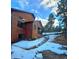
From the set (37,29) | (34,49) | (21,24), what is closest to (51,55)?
(34,49)

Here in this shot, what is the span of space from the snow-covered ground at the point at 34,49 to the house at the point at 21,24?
0.08m

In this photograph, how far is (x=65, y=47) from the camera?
2174mm

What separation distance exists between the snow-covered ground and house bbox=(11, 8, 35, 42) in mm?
80

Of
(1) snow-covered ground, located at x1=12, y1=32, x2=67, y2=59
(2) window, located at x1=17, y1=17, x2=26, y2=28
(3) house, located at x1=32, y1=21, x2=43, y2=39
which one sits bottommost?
(1) snow-covered ground, located at x1=12, y1=32, x2=67, y2=59

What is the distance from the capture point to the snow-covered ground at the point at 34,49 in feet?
6.79

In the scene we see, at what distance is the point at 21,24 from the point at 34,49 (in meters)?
0.32

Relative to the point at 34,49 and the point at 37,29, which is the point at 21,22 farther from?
the point at 34,49

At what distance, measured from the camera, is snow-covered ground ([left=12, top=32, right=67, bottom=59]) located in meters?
Result: 2.07

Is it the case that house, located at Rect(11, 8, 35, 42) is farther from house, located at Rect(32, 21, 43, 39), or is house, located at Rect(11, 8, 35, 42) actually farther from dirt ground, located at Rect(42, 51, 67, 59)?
dirt ground, located at Rect(42, 51, 67, 59)

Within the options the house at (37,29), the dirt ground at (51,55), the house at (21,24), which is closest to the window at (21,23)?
the house at (21,24)

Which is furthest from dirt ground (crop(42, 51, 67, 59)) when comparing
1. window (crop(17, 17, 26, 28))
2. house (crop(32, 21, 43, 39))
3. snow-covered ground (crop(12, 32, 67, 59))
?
window (crop(17, 17, 26, 28))

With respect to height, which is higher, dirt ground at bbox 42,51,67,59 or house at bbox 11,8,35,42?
house at bbox 11,8,35,42

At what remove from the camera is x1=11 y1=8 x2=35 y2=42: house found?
2.07 metres

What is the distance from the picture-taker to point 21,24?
2096 mm
